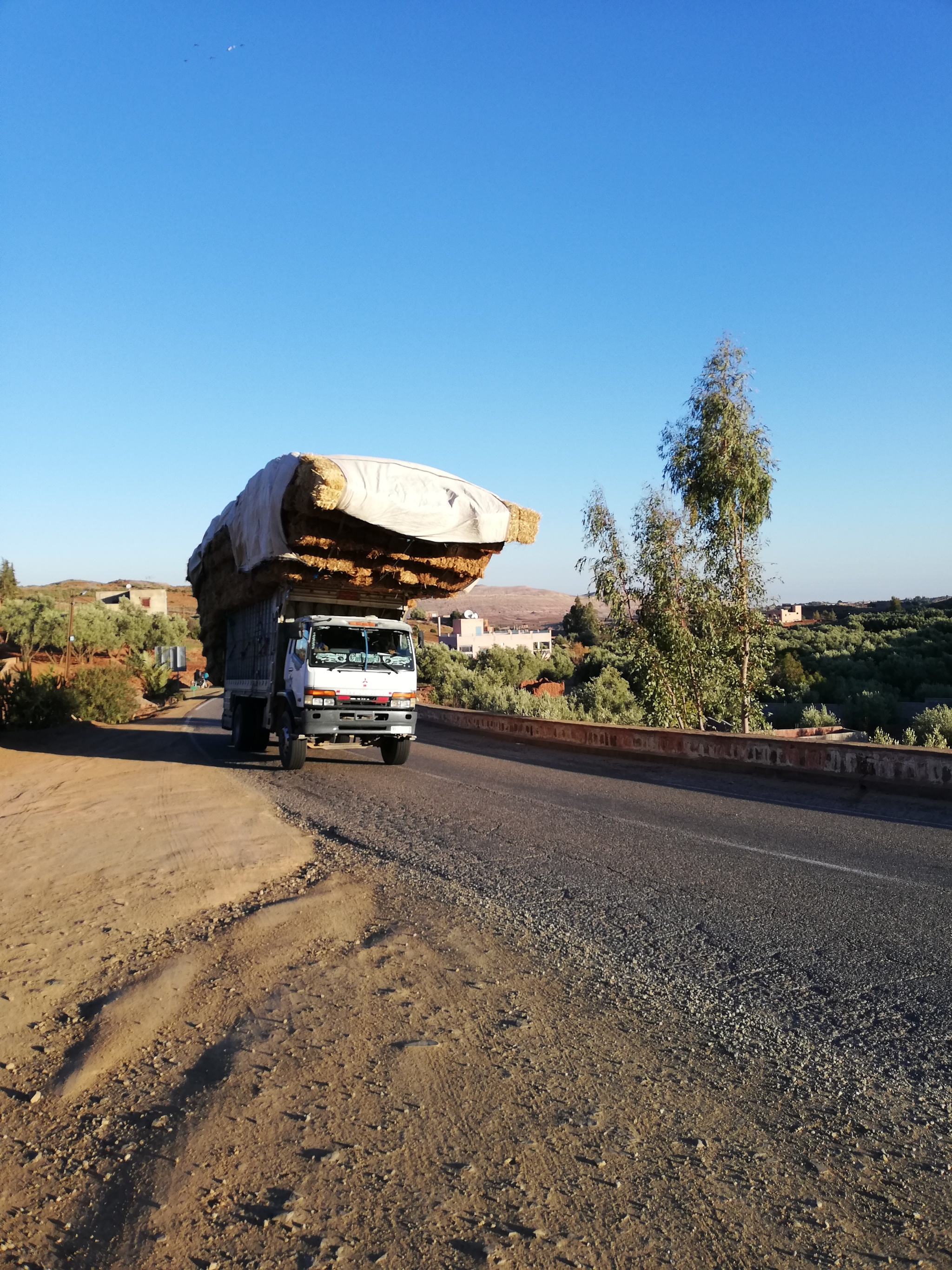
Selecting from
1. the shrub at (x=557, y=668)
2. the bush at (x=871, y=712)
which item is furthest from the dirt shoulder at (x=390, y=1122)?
the shrub at (x=557, y=668)

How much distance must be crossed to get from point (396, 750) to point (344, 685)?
1.94m

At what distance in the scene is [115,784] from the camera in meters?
13.7

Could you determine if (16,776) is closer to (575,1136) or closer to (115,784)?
(115,784)

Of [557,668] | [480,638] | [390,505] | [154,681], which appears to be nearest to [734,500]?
[390,505]

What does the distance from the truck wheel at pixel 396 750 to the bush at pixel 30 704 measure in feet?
43.6

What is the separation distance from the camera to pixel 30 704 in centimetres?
2475

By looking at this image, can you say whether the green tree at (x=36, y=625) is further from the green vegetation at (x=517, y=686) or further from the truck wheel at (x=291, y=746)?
the truck wheel at (x=291, y=746)

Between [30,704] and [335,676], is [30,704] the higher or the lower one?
the lower one

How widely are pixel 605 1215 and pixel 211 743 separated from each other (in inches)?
813

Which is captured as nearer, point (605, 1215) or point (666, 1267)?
point (666, 1267)

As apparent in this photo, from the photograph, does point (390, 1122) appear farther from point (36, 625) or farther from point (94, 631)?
point (94, 631)

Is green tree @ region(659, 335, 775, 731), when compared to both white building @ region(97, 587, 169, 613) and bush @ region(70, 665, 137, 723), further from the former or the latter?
white building @ region(97, 587, 169, 613)

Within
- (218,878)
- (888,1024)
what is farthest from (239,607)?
(888,1024)

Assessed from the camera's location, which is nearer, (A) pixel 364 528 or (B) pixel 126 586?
(A) pixel 364 528
